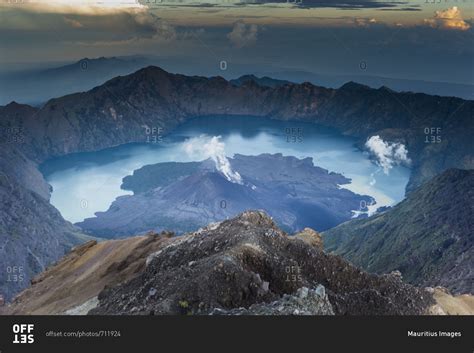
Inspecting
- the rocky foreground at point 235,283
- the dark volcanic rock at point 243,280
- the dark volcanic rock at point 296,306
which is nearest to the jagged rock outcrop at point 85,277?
the rocky foreground at point 235,283

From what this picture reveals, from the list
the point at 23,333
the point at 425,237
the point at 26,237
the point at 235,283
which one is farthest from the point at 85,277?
the point at 26,237

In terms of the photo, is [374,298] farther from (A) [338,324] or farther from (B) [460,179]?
(B) [460,179]

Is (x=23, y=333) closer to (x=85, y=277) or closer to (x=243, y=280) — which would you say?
(x=243, y=280)

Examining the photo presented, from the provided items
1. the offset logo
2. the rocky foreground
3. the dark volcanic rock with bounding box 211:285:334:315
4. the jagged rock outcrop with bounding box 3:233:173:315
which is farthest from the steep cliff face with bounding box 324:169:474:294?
the offset logo

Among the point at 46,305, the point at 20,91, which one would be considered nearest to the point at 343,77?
the point at 20,91

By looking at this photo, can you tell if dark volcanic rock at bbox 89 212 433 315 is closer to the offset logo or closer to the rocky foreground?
the rocky foreground

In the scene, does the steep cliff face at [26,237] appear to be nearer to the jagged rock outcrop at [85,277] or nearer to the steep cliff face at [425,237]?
the jagged rock outcrop at [85,277]
